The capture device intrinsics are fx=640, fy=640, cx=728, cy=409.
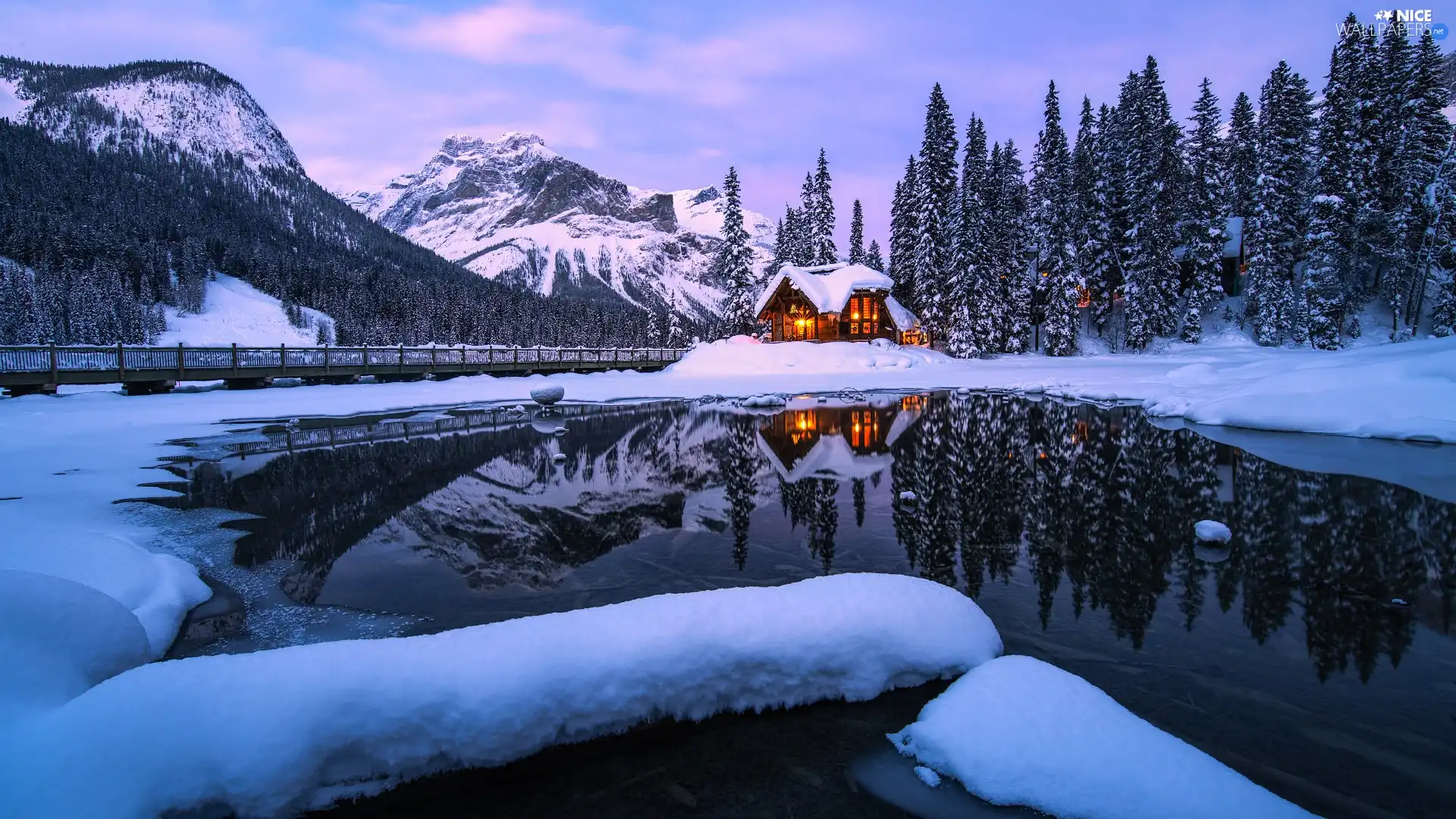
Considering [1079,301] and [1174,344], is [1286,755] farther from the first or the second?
[1079,301]

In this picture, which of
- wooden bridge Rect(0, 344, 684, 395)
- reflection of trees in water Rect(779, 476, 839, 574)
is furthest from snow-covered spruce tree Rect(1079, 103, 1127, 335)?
reflection of trees in water Rect(779, 476, 839, 574)

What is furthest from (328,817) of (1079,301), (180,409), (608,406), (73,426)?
(1079,301)

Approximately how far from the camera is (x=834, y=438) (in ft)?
51.3

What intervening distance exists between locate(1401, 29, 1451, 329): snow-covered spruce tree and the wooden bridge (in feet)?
156

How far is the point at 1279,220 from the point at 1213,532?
44955mm

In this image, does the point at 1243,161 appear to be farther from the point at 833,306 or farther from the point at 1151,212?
the point at 833,306

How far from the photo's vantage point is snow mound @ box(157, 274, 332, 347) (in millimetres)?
83125

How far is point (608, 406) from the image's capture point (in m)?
23.7

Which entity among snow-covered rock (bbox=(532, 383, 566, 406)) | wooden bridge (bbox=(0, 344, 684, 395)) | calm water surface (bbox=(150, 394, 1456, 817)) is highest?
wooden bridge (bbox=(0, 344, 684, 395))

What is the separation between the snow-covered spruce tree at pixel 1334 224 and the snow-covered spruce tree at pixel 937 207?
1999cm

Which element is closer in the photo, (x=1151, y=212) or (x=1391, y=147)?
(x=1391, y=147)

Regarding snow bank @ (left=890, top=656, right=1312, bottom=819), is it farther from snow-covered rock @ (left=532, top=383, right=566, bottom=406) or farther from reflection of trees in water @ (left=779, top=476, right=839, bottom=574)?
snow-covered rock @ (left=532, top=383, right=566, bottom=406)

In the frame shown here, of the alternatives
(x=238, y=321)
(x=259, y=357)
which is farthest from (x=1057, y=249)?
(x=238, y=321)

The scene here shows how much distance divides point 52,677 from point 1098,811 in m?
5.53
